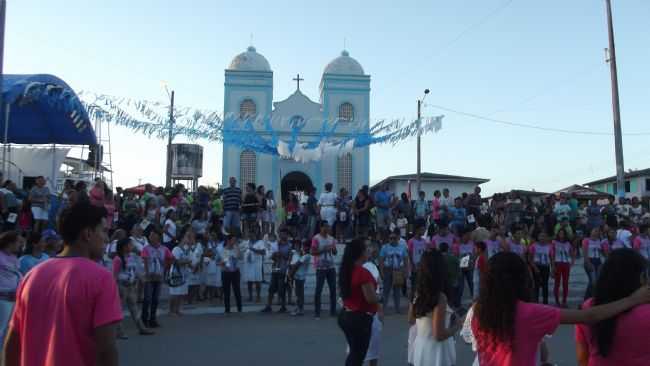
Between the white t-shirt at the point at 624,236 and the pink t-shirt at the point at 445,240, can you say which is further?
the white t-shirt at the point at 624,236

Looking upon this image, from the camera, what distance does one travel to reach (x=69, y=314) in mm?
2822

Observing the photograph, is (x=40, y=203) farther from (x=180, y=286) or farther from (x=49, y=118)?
(x=49, y=118)

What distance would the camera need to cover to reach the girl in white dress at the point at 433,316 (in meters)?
4.72

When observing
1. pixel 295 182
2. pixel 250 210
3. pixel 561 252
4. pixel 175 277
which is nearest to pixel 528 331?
pixel 175 277

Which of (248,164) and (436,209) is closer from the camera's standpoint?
(436,209)

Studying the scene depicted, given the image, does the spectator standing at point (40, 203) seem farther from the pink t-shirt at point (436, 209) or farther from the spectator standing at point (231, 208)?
the pink t-shirt at point (436, 209)

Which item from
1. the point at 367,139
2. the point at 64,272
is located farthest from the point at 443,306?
the point at 367,139

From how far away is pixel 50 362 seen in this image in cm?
285

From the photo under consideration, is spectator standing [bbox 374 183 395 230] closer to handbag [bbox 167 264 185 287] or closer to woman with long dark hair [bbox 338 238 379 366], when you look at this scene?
handbag [bbox 167 264 185 287]

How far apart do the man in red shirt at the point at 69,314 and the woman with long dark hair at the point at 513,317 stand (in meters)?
1.94

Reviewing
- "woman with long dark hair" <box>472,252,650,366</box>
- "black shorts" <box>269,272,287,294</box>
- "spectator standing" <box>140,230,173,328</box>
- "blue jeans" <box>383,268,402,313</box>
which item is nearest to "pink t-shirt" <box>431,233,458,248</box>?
"blue jeans" <box>383,268,402,313</box>

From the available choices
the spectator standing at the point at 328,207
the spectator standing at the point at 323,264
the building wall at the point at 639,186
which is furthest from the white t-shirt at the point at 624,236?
→ the building wall at the point at 639,186

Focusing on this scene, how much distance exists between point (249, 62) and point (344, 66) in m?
5.80

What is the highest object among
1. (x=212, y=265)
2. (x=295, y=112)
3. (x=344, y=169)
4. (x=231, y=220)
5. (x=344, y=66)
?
(x=344, y=66)
